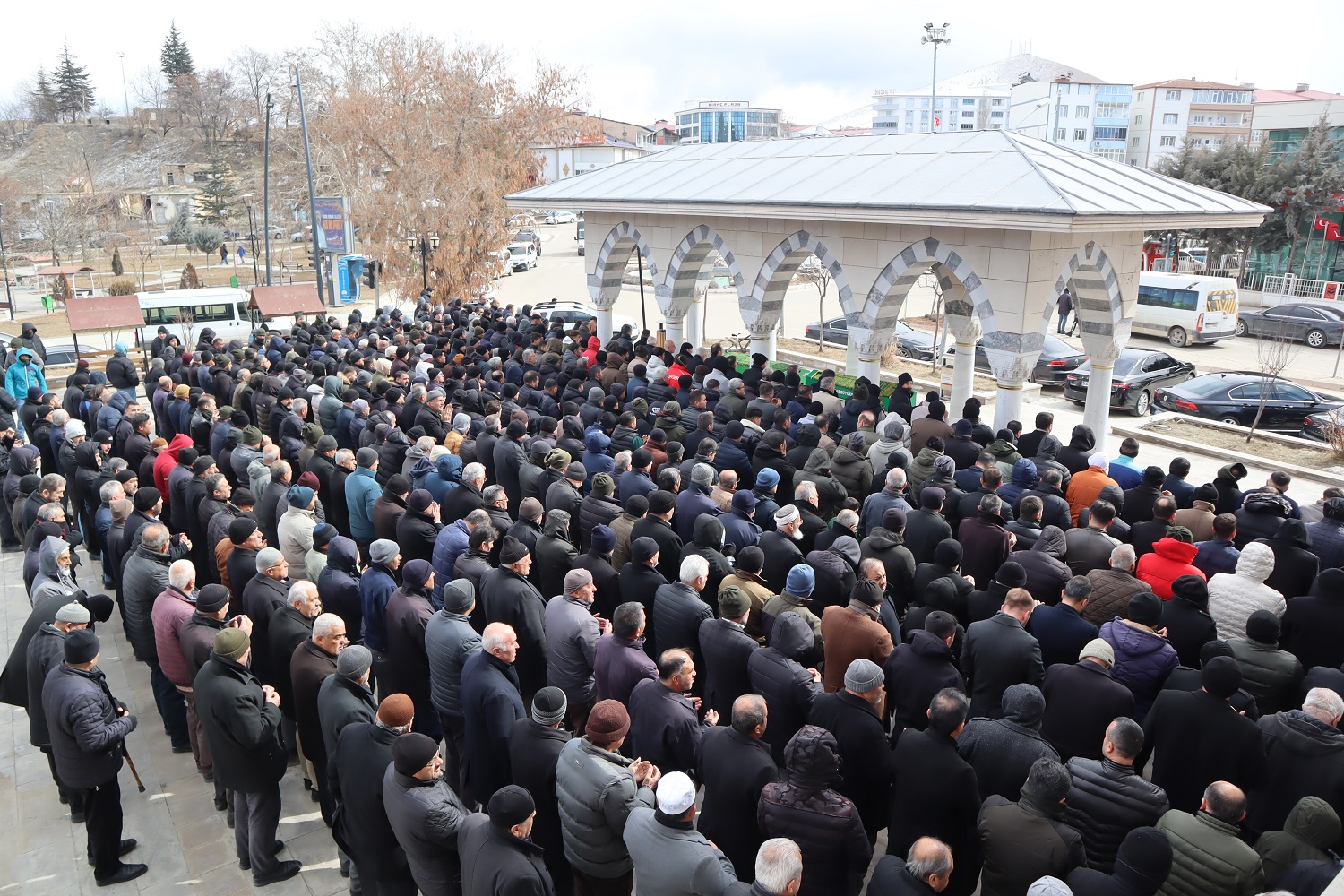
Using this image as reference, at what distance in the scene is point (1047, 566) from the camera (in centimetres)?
580

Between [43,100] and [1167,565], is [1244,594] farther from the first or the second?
[43,100]

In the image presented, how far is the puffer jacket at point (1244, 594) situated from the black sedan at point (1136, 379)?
12.0 metres

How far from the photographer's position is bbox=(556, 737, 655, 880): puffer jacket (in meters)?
3.89

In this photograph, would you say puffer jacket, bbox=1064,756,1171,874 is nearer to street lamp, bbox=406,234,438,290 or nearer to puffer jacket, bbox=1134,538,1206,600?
puffer jacket, bbox=1134,538,1206,600

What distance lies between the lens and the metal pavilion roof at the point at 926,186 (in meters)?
9.66

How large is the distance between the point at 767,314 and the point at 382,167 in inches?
667

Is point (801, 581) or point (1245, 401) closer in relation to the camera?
point (801, 581)

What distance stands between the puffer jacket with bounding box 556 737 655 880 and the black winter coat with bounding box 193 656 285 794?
199cm

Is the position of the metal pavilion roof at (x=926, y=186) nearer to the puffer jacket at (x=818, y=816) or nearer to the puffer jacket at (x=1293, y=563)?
the puffer jacket at (x=1293, y=563)

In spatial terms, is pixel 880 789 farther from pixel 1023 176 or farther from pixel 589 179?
pixel 589 179

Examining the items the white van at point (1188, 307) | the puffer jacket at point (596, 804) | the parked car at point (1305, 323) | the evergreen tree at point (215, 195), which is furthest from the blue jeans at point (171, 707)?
the evergreen tree at point (215, 195)

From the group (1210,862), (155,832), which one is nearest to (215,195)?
(155,832)

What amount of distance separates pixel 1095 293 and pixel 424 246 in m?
17.6

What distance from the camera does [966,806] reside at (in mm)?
3980
